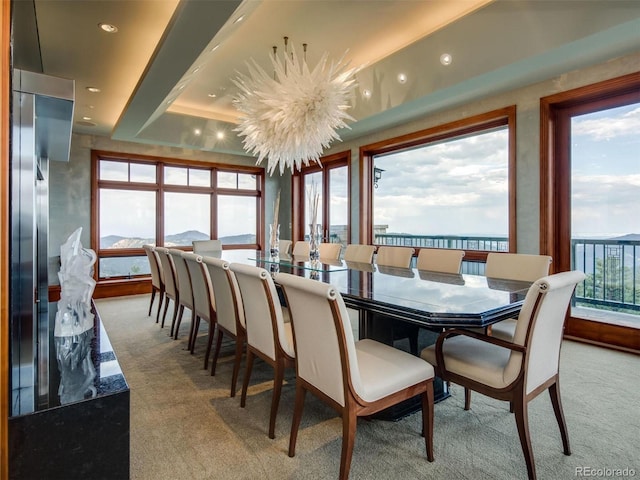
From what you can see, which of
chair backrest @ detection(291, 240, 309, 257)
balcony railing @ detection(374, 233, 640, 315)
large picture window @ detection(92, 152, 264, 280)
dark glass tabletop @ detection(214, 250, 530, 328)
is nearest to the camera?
dark glass tabletop @ detection(214, 250, 530, 328)

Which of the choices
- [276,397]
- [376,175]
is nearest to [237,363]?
[276,397]

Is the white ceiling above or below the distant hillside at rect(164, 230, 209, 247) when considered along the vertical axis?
above

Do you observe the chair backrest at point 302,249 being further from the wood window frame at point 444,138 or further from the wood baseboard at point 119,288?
the wood baseboard at point 119,288

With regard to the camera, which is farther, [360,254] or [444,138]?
[444,138]

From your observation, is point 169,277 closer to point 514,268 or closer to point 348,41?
point 348,41

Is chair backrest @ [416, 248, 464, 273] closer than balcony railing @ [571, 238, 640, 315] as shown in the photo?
Yes

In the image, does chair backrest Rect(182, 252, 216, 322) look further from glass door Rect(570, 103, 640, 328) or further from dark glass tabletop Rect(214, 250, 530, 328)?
glass door Rect(570, 103, 640, 328)

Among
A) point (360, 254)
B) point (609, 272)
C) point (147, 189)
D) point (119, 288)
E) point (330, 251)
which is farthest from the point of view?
point (147, 189)

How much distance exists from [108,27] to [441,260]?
11.9ft

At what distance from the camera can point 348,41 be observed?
370cm

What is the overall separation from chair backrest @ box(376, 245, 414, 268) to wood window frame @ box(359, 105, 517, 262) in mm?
1395

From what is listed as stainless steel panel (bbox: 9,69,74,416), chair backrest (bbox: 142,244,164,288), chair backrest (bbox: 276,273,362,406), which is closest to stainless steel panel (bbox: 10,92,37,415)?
stainless steel panel (bbox: 9,69,74,416)

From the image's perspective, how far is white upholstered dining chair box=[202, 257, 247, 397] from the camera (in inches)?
95.3

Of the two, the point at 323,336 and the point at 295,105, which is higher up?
the point at 295,105
